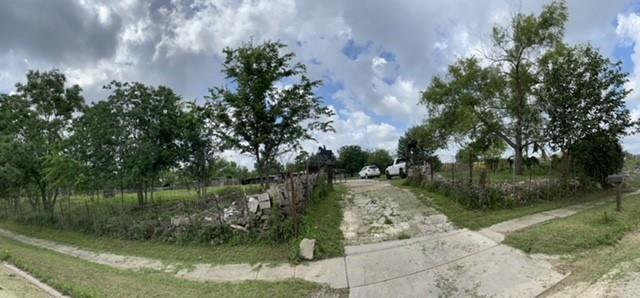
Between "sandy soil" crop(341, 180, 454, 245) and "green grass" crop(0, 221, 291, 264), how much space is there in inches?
68.8

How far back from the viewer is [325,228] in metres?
8.96

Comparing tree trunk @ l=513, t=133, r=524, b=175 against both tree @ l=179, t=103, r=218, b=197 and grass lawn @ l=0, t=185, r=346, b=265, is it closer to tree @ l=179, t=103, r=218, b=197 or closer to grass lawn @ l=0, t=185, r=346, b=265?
grass lawn @ l=0, t=185, r=346, b=265

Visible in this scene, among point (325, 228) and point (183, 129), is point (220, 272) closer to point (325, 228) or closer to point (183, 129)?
point (325, 228)

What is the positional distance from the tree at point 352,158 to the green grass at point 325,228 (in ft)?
124

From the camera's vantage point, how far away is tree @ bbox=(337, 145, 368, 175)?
50.3m

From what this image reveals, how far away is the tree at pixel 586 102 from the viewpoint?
1307 centimetres

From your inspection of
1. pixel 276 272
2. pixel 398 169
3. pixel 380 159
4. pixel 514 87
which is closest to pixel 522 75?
pixel 514 87

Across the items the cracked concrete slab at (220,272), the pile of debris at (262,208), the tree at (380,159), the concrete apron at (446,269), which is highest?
the tree at (380,159)

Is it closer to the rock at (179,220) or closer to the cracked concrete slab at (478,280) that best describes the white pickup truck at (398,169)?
the rock at (179,220)

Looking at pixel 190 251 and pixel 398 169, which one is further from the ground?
pixel 398 169

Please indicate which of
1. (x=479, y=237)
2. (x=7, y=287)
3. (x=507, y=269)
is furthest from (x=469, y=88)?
(x=7, y=287)

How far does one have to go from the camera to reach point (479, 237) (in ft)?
25.7

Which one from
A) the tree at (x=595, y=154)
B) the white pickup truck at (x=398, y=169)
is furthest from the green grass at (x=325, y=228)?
the white pickup truck at (x=398, y=169)

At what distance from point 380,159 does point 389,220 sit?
38321 mm
